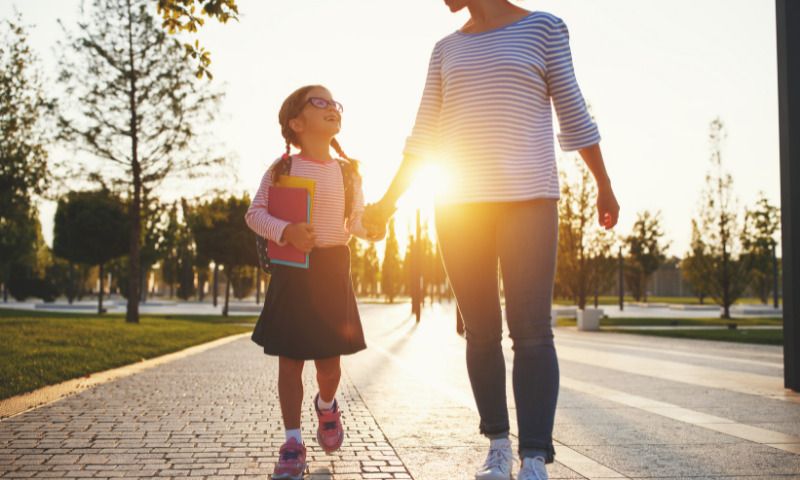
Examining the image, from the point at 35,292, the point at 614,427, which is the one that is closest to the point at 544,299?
the point at 614,427

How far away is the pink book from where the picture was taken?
131 inches

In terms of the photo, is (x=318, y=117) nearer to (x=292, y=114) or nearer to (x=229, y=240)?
(x=292, y=114)

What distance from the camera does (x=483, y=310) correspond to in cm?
300

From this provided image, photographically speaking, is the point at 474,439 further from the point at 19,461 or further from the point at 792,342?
the point at 792,342

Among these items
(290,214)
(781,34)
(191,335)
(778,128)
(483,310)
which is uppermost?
(781,34)

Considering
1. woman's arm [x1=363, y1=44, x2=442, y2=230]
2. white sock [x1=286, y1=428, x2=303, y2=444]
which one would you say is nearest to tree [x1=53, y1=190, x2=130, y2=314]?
white sock [x1=286, y1=428, x2=303, y2=444]

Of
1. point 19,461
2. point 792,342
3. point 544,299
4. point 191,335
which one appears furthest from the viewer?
point 191,335

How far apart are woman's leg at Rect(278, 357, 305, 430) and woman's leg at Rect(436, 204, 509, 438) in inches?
32.1

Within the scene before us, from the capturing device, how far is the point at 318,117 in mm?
3551

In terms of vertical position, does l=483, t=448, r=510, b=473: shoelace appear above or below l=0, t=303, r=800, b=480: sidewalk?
above

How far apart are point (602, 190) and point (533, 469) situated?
110 cm

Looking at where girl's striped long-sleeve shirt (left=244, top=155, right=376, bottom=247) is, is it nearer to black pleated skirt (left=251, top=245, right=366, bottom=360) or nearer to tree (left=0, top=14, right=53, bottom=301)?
black pleated skirt (left=251, top=245, right=366, bottom=360)

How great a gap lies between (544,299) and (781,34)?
18.4ft

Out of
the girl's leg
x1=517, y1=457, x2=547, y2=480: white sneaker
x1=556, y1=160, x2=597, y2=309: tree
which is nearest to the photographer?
x1=517, y1=457, x2=547, y2=480: white sneaker
